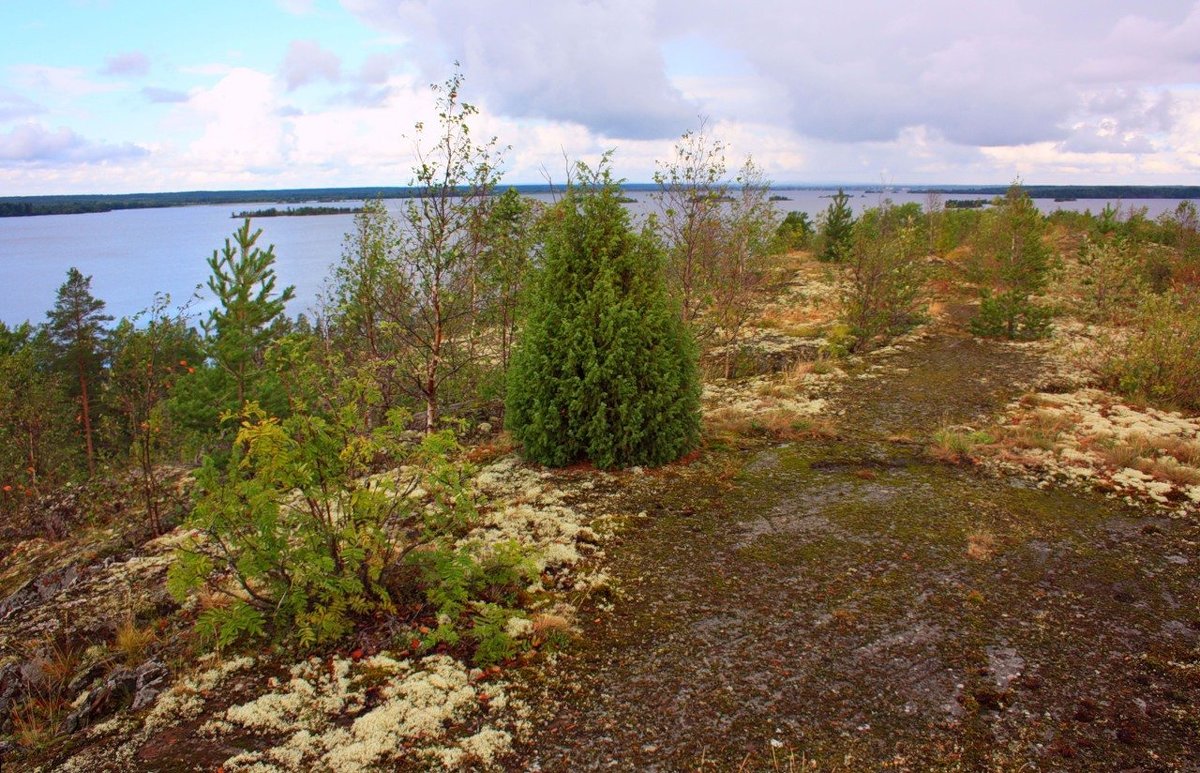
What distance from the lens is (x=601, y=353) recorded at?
23.4ft

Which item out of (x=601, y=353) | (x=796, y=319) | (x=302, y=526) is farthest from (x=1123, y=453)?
(x=796, y=319)

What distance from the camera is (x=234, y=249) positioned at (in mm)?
17797

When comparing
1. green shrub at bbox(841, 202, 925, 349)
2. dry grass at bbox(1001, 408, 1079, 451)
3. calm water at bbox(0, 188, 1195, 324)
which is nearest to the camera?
dry grass at bbox(1001, 408, 1079, 451)

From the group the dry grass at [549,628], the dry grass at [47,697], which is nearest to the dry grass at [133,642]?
the dry grass at [47,697]

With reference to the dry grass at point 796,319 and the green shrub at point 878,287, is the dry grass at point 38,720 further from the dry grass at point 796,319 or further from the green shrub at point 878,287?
the dry grass at point 796,319

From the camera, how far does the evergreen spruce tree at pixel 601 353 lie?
7.15 meters

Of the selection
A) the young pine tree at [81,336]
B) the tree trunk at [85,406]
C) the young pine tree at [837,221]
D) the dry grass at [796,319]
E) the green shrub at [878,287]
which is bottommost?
the tree trunk at [85,406]

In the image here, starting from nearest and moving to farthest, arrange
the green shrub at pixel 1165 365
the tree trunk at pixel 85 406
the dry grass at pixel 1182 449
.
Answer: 1. the dry grass at pixel 1182 449
2. the green shrub at pixel 1165 365
3. the tree trunk at pixel 85 406

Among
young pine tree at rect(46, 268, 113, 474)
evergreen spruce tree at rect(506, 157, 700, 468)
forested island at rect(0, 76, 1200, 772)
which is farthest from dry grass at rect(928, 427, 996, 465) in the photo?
young pine tree at rect(46, 268, 113, 474)

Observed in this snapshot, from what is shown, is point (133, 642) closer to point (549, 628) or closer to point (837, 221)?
point (549, 628)

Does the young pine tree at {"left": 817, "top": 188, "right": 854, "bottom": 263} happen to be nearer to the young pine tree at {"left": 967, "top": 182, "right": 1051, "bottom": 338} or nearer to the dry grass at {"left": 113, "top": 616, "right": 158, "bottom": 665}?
the young pine tree at {"left": 967, "top": 182, "right": 1051, "bottom": 338}

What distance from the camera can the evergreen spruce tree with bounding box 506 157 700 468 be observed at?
7152 mm

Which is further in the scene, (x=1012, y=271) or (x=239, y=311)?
(x=239, y=311)

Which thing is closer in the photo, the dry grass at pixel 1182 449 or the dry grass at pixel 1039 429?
the dry grass at pixel 1182 449
